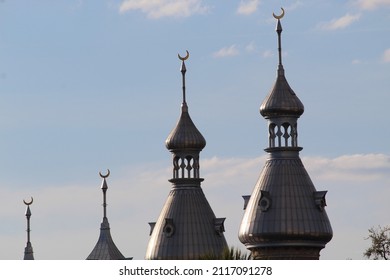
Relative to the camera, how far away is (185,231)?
13950 centimetres

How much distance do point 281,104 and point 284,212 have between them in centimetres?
778

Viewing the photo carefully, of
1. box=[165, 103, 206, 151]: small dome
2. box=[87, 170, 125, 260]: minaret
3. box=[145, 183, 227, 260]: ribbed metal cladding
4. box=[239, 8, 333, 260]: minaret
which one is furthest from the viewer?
box=[87, 170, 125, 260]: minaret

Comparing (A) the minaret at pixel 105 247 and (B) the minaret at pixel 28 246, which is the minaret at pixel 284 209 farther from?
(B) the minaret at pixel 28 246

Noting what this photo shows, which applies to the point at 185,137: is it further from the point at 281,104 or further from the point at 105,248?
the point at 105,248

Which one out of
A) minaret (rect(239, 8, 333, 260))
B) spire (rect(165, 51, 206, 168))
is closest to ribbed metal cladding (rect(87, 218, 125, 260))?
spire (rect(165, 51, 206, 168))

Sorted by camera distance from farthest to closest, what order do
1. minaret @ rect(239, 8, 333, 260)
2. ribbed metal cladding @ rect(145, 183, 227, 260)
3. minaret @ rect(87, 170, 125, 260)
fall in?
minaret @ rect(87, 170, 125, 260), ribbed metal cladding @ rect(145, 183, 227, 260), minaret @ rect(239, 8, 333, 260)

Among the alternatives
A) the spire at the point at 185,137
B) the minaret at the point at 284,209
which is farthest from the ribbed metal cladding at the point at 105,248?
the minaret at the point at 284,209

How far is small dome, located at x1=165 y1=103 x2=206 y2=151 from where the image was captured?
143500mm

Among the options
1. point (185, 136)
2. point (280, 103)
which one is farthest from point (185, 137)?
point (280, 103)

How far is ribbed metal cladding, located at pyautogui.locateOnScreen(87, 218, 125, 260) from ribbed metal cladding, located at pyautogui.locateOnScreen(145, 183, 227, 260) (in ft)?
52.6

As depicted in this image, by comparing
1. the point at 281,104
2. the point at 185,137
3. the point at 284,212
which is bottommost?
the point at 284,212

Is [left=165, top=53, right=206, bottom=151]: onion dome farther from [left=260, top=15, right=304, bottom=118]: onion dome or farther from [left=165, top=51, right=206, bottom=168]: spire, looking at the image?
[left=260, top=15, right=304, bottom=118]: onion dome

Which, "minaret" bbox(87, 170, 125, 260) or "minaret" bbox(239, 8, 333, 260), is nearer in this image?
"minaret" bbox(239, 8, 333, 260)
